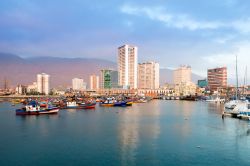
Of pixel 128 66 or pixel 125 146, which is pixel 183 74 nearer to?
pixel 128 66

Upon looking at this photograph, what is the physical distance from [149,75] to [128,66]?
1131cm

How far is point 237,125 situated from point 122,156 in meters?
15.2

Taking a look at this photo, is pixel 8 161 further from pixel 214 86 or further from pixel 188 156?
pixel 214 86

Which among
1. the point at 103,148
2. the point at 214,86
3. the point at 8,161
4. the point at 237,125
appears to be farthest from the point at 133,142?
the point at 214,86

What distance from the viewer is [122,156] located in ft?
50.0

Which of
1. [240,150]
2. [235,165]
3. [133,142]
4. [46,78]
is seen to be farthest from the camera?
[46,78]

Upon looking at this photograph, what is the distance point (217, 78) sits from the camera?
394 ft

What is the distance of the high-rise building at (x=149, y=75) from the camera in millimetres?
140000

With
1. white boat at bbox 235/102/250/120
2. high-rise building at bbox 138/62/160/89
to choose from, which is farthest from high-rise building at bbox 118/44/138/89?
white boat at bbox 235/102/250/120

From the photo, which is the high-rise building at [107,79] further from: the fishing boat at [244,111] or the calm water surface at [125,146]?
the calm water surface at [125,146]

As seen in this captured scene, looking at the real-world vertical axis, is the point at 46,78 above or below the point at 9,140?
above

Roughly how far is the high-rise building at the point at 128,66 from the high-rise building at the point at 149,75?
Result: 407 centimetres

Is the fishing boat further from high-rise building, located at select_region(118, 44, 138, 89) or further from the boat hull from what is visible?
high-rise building, located at select_region(118, 44, 138, 89)

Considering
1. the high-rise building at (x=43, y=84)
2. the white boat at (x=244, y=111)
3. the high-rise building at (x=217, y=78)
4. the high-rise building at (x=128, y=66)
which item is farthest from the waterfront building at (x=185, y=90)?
the white boat at (x=244, y=111)
